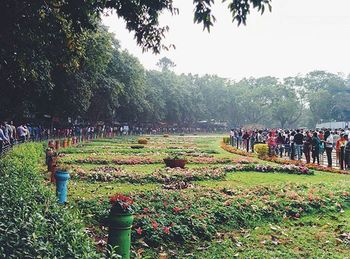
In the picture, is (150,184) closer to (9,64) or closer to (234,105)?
(9,64)

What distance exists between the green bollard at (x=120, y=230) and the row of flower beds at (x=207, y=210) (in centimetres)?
160

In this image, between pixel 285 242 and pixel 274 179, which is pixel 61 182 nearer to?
pixel 285 242

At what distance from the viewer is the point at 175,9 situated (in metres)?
8.80

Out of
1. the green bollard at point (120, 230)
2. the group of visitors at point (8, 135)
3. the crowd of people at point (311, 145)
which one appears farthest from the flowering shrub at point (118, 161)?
the green bollard at point (120, 230)

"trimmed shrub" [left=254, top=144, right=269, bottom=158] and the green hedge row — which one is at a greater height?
the green hedge row

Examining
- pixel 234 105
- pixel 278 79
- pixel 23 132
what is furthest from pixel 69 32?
pixel 278 79

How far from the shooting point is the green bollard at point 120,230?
5207 mm

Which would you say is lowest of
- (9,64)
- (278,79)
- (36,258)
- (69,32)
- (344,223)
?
(344,223)

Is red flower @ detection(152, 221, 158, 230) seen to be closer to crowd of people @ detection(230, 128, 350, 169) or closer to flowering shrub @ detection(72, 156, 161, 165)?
flowering shrub @ detection(72, 156, 161, 165)

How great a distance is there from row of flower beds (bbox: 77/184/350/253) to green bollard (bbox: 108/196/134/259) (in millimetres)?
A: 1600

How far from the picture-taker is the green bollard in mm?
5207

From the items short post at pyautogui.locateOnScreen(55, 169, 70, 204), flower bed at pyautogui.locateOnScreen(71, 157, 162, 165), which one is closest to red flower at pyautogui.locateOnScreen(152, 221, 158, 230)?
short post at pyautogui.locateOnScreen(55, 169, 70, 204)

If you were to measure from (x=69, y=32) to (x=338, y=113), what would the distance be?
79.5 m

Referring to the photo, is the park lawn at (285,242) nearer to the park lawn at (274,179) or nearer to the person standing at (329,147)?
the park lawn at (274,179)
